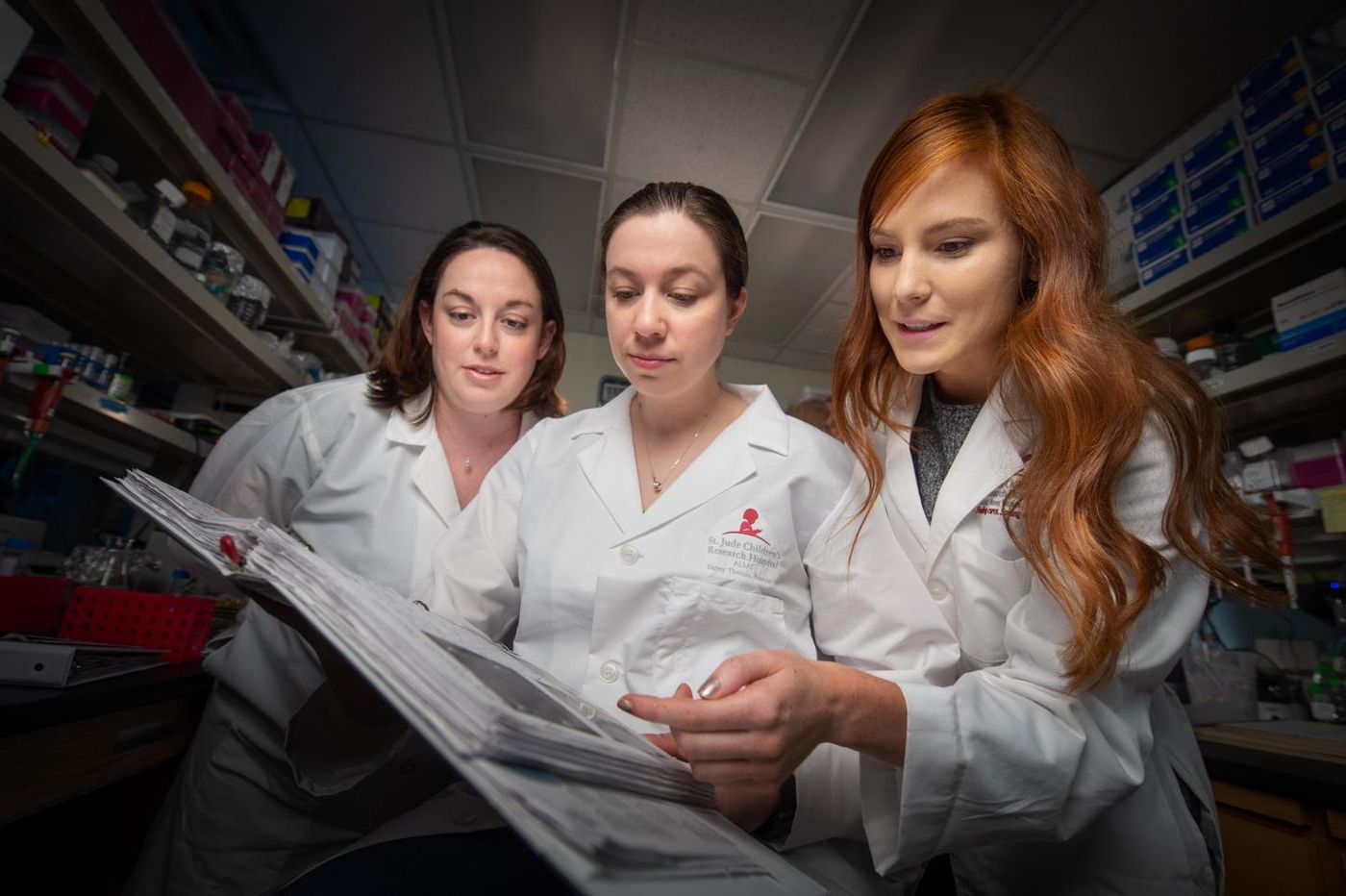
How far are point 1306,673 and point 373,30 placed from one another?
386cm

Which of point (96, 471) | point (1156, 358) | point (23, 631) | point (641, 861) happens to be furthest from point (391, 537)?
point (96, 471)

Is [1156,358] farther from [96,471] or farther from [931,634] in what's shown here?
[96,471]

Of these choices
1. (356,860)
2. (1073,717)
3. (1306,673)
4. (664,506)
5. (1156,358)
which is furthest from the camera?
(1306,673)

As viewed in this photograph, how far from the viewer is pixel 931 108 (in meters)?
0.93

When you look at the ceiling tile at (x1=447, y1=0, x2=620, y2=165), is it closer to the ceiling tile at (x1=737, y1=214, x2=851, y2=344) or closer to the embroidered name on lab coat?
the ceiling tile at (x1=737, y1=214, x2=851, y2=344)

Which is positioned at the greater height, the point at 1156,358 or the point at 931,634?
the point at 1156,358

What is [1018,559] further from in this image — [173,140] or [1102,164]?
[1102,164]

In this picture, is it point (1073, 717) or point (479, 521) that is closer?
point (1073, 717)

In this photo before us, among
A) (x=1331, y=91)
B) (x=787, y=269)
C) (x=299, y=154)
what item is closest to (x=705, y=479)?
(x=1331, y=91)

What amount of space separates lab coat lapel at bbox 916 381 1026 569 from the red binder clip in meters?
0.84

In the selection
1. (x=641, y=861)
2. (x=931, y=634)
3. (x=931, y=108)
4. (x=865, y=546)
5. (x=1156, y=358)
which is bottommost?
(x=641, y=861)

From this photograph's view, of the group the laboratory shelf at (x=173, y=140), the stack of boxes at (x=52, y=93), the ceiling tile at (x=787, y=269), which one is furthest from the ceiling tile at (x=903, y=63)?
the stack of boxes at (x=52, y=93)

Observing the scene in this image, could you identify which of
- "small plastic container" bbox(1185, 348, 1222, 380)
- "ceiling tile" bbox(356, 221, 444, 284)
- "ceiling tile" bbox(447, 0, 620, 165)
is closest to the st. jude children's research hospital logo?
"small plastic container" bbox(1185, 348, 1222, 380)

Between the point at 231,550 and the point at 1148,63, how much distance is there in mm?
3047
